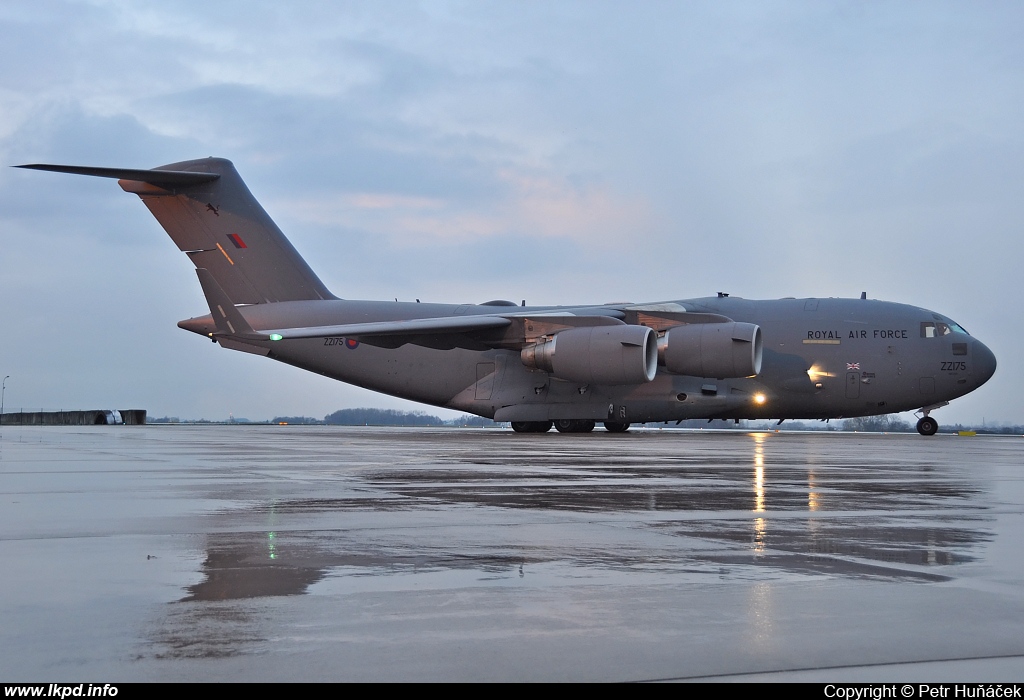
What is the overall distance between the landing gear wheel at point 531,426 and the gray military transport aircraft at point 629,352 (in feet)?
0.23

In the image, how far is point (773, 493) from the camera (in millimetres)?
7660

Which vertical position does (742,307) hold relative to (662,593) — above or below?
above

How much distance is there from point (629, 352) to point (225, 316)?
10.7m

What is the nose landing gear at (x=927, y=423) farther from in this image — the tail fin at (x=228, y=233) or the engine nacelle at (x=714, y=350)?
the tail fin at (x=228, y=233)

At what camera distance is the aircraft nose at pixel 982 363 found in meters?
25.1

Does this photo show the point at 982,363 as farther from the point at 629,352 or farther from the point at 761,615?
the point at 761,615

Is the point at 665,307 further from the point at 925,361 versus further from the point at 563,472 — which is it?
the point at 563,472

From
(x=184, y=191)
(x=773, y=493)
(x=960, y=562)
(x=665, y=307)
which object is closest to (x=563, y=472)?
(x=773, y=493)

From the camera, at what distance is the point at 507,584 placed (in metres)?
3.63

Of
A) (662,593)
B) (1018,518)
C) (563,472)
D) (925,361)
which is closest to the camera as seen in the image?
(662,593)

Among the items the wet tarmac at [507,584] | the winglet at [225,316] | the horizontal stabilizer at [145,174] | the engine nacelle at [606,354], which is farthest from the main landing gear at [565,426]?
the wet tarmac at [507,584]

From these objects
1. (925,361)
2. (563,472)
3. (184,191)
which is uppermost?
(184,191)

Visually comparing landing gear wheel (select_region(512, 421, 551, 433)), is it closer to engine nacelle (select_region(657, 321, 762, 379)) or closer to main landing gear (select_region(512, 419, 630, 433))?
main landing gear (select_region(512, 419, 630, 433))

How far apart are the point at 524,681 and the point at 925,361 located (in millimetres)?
24451
